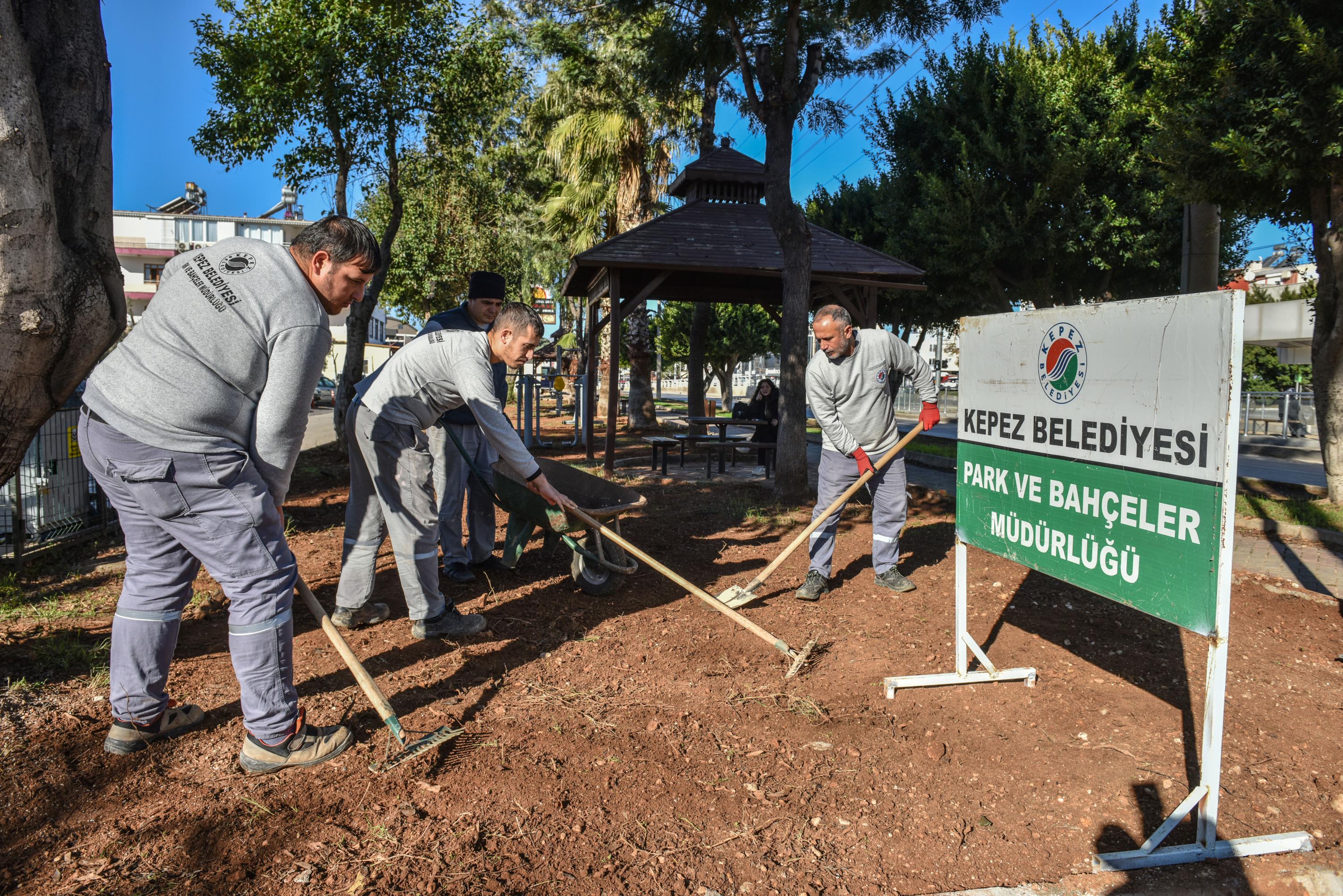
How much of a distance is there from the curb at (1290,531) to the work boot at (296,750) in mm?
7213

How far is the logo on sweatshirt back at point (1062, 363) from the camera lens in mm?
3012

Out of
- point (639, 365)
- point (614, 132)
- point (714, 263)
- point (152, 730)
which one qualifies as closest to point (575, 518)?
point (152, 730)

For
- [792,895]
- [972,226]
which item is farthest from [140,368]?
[972,226]

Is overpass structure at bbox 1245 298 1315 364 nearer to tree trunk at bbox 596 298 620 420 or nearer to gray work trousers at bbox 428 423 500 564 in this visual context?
tree trunk at bbox 596 298 620 420

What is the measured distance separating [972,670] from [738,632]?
1.17 m

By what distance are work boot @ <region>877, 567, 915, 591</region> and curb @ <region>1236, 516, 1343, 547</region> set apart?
379 cm

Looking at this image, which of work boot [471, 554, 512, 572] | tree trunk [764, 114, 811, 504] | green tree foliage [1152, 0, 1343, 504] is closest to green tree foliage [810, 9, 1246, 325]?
green tree foliage [1152, 0, 1343, 504]

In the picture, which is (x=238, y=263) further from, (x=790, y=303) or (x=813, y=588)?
(x=790, y=303)

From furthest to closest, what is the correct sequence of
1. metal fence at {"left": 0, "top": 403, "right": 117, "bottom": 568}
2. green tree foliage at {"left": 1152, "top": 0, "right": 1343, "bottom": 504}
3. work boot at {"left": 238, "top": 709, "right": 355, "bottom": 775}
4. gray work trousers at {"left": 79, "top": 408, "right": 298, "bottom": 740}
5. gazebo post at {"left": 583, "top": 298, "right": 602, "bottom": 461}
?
gazebo post at {"left": 583, "top": 298, "right": 602, "bottom": 461}
green tree foliage at {"left": 1152, "top": 0, "right": 1343, "bottom": 504}
metal fence at {"left": 0, "top": 403, "right": 117, "bottom": 568}
work boot at {"left": 238, "top": 709, "right": 355, "bottom": 775}
gray work trousers at {"left": 79, "top": 408, "right": 298, "bottom": 740}

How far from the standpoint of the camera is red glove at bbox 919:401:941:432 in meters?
5.02

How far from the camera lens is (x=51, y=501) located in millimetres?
5891

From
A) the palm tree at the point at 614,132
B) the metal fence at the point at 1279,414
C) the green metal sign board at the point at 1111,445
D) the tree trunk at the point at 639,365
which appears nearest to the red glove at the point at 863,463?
the green metal sign board at the point at 1111,445

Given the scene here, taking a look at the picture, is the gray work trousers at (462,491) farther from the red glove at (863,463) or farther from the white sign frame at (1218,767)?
the white sign frame at (1218,767)

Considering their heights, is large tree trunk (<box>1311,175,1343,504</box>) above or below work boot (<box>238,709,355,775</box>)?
above
